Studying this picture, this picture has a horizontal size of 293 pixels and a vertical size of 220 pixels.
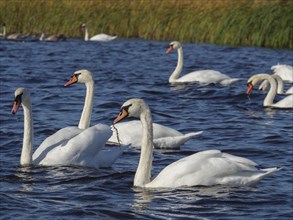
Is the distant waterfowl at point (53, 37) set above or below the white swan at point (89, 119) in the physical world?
below

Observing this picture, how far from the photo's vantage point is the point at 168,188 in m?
9.05

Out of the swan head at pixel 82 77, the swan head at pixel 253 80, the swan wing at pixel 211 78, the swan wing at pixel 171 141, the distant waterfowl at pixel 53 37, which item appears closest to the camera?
the swan wing at pixel 171 141

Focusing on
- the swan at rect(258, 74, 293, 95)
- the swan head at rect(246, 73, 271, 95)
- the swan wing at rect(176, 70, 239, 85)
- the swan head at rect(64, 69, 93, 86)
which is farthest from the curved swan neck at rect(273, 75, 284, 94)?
the swan head at rect(64, 69, 93, 86)

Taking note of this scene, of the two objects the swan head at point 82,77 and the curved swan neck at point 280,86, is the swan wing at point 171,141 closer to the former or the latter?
the swan head at point 82,77

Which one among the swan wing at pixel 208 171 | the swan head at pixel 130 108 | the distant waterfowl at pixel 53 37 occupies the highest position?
the swan head at pixel 130 108

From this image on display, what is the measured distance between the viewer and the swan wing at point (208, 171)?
355 inches

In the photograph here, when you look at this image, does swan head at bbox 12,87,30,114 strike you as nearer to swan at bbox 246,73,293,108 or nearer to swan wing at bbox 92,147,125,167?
swan wing at bbox 92,147,125,167

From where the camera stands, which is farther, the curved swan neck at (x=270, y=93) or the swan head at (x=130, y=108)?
the curved swan neck at (x=270, y=93)

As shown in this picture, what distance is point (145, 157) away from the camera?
9219 millimetres

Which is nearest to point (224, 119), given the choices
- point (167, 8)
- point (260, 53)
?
point (260, 53)

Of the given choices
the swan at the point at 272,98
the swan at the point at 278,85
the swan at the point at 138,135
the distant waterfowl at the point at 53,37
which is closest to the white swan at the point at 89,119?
the swan at the point at 138,135

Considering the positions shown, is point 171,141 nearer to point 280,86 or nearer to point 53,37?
point 280,86

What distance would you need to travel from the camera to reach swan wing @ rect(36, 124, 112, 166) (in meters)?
10.3

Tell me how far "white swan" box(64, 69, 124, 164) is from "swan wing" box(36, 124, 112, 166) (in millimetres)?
103
